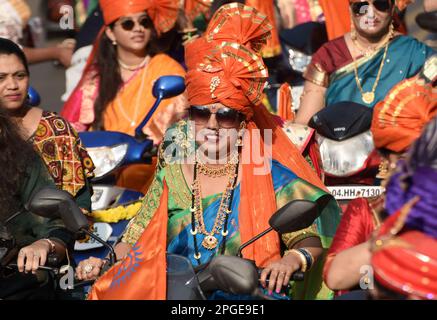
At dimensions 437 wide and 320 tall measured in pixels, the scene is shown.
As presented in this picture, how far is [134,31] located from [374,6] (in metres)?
1.82

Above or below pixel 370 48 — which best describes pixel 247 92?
above

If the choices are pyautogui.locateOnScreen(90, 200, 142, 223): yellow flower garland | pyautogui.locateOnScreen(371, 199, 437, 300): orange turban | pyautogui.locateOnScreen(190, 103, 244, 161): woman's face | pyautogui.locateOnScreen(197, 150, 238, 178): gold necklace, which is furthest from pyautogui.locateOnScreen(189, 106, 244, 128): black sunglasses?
pyautogui.locateOnScreen(371, 199, 437, 300): orange turban

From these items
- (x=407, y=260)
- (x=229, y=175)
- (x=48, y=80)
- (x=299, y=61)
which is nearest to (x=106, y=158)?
(x=229, y=175)

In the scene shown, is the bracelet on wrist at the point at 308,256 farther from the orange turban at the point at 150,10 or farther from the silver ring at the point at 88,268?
the orange turban at the point at 150,10

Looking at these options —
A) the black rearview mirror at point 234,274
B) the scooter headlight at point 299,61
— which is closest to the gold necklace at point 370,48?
the scooter headlight at point 299,61

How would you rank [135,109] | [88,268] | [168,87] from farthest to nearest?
1. [135,109]
2. [168,87]
3. [88,268]

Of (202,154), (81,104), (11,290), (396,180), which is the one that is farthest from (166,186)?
(81,104)

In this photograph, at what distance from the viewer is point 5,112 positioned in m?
5.98

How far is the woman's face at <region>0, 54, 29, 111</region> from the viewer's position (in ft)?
20.2

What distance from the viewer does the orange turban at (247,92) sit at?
17.5 feet

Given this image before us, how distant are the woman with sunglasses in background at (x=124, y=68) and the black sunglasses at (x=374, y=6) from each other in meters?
1.42

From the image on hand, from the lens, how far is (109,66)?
27.7 ft

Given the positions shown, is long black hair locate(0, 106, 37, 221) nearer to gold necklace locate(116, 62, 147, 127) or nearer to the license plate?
the license plate

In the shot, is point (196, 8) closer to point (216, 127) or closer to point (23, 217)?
point (23, 217)
